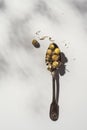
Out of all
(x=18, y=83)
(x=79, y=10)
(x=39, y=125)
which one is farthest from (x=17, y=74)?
(x=79, y=10)

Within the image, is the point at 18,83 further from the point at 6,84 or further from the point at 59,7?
the point at 59,7

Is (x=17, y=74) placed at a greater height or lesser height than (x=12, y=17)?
lesser

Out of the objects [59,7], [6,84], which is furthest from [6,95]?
[59,7]

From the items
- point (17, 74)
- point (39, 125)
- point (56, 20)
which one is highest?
point (56, 20)

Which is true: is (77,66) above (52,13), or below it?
below

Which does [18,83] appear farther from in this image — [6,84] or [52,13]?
[52,13]
